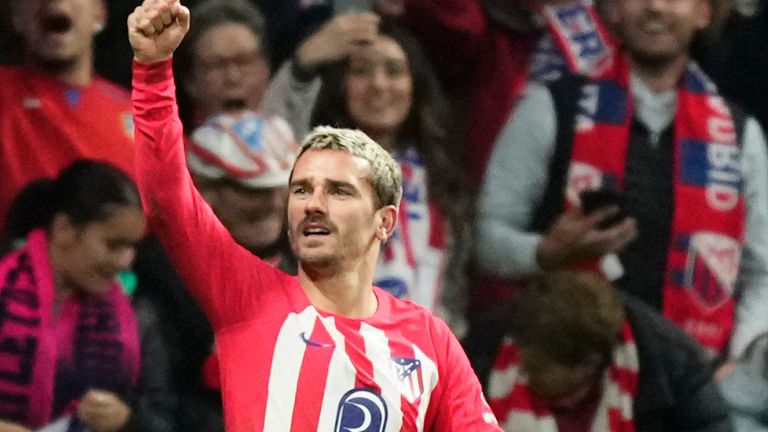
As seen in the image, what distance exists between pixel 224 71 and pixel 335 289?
117 centimetres

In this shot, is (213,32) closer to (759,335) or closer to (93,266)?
(93,266)

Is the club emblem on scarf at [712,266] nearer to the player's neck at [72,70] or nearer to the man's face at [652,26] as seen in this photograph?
the man's face at [652,26]

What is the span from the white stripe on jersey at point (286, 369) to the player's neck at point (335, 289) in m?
0.03

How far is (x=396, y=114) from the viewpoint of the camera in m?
3.87

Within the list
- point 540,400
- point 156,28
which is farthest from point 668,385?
point 156,28

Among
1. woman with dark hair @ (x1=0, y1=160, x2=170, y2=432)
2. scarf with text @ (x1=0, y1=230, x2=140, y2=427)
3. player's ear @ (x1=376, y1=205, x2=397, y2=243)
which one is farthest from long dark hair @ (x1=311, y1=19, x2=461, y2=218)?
player's ear @ (x1=376, y1=205, x2=397, y2=243)

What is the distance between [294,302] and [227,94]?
1.16 meters

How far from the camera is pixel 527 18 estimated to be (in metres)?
4.05

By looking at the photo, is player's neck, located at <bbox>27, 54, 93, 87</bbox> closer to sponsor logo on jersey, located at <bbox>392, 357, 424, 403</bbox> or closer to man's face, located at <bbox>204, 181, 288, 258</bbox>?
man's face, located at <bbox>204, 181, 288, 258</bbox>

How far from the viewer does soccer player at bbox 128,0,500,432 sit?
105 inches

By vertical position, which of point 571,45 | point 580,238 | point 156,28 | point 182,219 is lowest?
point 580,238

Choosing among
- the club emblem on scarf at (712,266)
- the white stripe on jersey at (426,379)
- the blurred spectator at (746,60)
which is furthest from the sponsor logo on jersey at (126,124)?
the blurred spectator at (746,60)

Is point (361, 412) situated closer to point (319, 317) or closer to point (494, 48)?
point (319, 317)

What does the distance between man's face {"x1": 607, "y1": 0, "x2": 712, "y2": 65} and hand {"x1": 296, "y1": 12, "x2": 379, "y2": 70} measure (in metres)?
0.64
